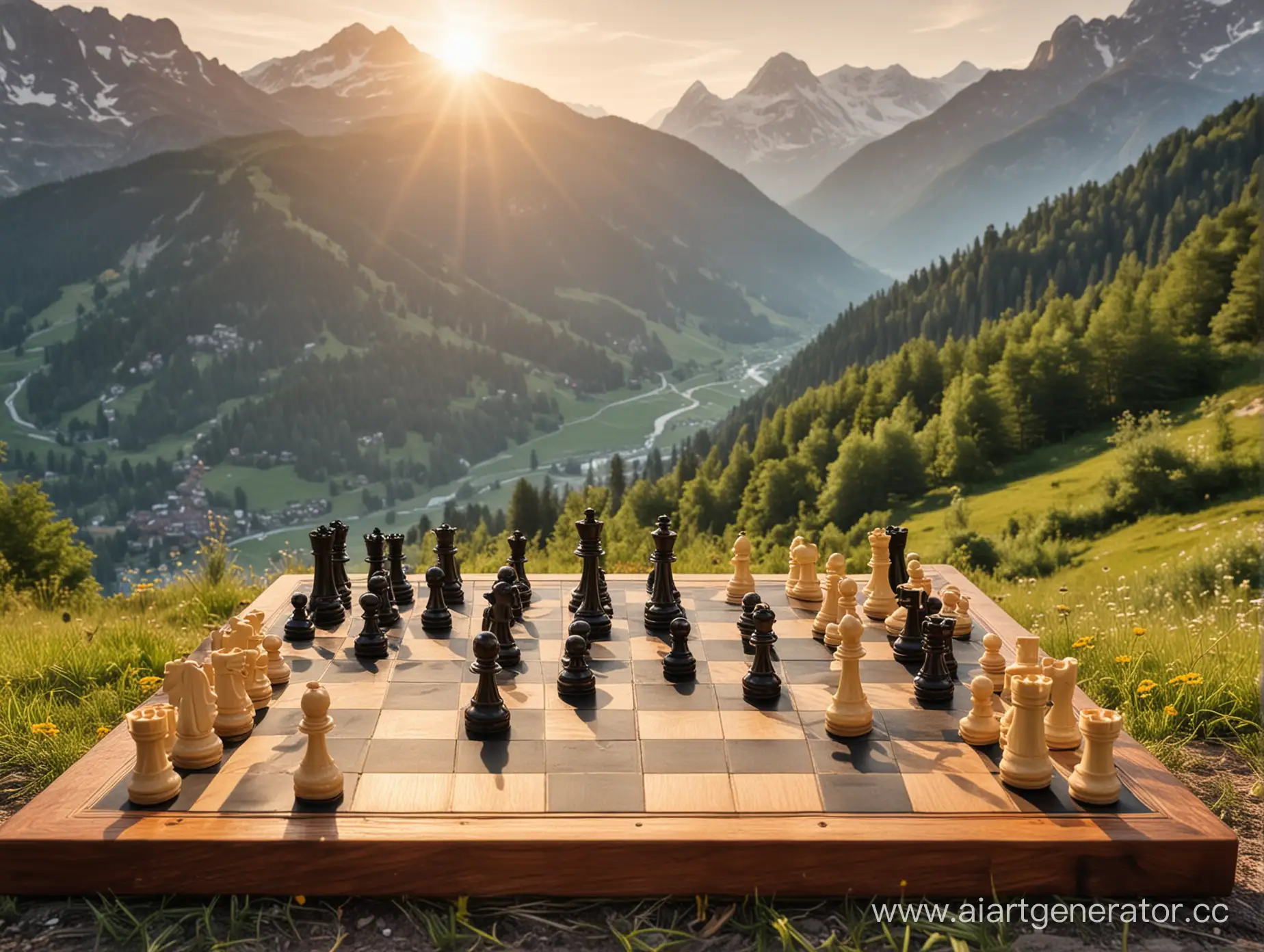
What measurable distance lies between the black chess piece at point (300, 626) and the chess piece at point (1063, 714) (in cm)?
518

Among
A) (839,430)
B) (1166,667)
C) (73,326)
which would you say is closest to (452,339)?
(73,326)

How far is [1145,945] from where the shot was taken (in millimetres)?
4203

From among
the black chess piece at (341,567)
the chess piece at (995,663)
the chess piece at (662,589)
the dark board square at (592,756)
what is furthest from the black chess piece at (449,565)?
the chess piece at (995,663)

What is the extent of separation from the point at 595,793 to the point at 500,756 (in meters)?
0.67

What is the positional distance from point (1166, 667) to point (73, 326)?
215306 millimetres

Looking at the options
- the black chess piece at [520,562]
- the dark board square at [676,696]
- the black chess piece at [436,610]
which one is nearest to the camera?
the dark board square at [676,696]

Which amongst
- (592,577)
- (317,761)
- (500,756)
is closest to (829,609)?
(592,577)

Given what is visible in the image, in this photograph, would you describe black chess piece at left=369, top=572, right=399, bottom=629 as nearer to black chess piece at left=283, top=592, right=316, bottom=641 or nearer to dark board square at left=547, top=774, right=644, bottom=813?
black chess piece at left=283, top=592, right=316, bottom=641

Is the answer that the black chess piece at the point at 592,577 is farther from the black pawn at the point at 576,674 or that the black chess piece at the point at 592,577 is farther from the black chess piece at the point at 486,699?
the black chess piece at the point at 486,699

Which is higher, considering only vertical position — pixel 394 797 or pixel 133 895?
pixel 394 797

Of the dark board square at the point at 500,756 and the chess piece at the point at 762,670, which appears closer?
the dark board square at the point at 500,756

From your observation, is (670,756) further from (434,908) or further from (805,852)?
(434,908)

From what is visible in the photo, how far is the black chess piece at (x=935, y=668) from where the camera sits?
5809mm

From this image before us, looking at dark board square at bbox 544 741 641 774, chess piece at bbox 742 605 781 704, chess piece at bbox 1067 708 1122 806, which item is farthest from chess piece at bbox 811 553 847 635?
chess piece at bbox 1067 708 1122 806
